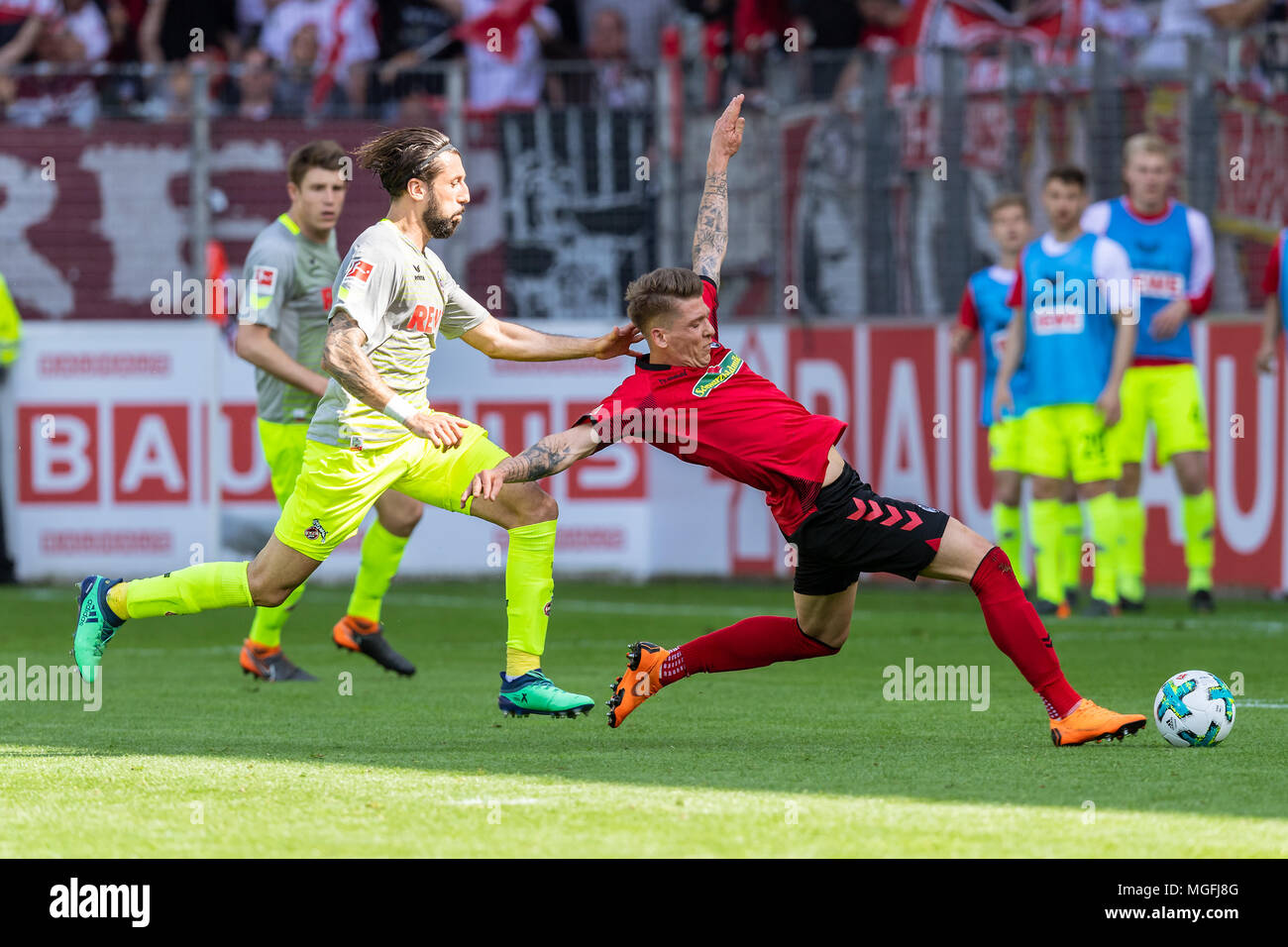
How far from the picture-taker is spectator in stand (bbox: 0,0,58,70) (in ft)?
51.9

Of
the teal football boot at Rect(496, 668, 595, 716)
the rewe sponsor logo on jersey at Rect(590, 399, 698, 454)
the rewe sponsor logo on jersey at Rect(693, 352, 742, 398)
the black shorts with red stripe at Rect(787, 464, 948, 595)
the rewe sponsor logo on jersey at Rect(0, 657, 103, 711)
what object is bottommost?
the rewe sponsor logo on jersey at Rect(0, 657, 103, 711)

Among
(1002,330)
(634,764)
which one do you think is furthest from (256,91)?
(634,764)

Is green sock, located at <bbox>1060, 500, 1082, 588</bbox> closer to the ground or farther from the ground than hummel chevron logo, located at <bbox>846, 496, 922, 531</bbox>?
closer to the ground

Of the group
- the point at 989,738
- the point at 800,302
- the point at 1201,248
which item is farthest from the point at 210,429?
the point at 989,738

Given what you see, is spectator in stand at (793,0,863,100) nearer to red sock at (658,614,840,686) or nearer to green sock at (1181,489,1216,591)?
green sock at (1181,489,1216,591)

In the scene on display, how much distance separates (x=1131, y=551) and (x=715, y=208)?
5712mm

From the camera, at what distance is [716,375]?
6.23m

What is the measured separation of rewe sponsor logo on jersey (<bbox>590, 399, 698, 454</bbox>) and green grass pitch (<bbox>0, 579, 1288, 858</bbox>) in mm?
964

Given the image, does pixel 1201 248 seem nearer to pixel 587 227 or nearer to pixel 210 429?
pixel 587 227

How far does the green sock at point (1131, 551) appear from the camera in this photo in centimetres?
1145

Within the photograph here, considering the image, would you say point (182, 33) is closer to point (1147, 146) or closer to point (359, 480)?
point (1147, 146)

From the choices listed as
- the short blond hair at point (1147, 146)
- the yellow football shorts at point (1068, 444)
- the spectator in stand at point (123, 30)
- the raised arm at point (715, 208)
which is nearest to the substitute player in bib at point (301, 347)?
the raised arm at point (715, 208)
